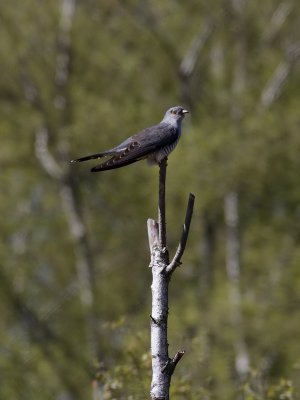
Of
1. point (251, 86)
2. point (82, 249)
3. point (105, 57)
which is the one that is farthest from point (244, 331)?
point (105, 57)

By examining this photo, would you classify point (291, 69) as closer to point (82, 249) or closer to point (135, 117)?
point (135, 117)

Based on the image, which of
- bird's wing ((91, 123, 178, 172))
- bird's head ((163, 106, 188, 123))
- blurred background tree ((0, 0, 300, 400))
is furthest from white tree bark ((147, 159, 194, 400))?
blurred background tree ((0, 0, 300, 400))

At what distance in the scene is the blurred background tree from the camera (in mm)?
17859

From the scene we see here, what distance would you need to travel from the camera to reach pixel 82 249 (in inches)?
767

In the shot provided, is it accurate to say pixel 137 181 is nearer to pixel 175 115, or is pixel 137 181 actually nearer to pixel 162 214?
pixel 175 115

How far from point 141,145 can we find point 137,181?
13.1 meters

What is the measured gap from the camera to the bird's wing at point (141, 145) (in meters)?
6.61

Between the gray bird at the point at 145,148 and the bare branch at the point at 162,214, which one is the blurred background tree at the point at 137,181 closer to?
the gray bird at the point at 145,148

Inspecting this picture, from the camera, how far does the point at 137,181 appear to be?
20.0 m

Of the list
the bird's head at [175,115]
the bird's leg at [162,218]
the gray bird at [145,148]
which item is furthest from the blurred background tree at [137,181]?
the bird's leg at [162,218]

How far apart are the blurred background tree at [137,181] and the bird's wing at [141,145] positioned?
1002 cm

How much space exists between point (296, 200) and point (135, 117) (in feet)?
10.8

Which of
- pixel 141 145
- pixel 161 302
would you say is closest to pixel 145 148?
pixel 141 145

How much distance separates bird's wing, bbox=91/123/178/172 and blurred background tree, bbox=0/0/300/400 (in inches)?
395
